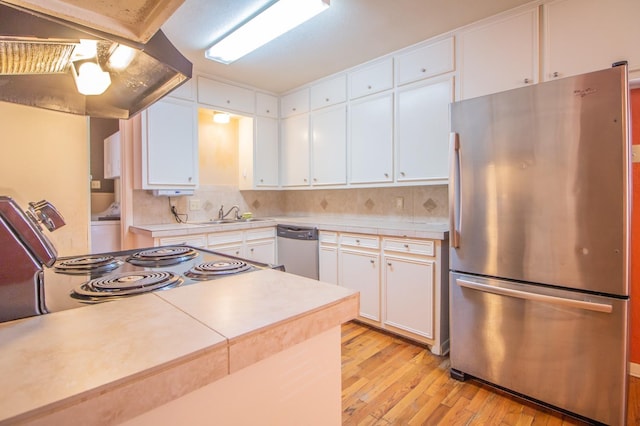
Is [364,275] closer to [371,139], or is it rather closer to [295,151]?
[371,139]

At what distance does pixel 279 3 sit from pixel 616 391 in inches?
110

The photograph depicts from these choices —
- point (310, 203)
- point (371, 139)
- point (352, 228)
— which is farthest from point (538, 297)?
point (310, 203)

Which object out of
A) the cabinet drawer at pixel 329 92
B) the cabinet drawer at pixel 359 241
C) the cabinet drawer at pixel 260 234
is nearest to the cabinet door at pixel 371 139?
the cabinet drawer at pixel 329 92

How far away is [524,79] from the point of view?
2.12 meters

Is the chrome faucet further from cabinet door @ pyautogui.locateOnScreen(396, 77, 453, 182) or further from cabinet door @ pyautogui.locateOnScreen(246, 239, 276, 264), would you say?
cabinet door @ pyautogui.locateOnScreen(396, 77, 453, 182)

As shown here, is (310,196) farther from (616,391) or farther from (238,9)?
(616,391)

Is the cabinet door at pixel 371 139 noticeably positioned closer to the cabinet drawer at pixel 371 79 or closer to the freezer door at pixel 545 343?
the cabinet drawer at pixel 371 79

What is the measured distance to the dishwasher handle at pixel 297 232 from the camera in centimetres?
311

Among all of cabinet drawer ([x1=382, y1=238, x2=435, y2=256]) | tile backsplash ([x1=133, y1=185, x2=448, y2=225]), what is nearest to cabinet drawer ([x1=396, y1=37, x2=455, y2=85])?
tile backsplash ([x1=133, y1=185, x2=448, y2=225])

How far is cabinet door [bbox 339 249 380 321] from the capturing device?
105 inches

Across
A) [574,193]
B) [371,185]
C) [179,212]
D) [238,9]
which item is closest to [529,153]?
[574,193]

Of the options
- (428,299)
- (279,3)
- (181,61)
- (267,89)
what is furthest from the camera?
(267,89)

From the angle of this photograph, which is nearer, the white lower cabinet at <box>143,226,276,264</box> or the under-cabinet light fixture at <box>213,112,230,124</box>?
the white lower cabinet at <box>143,226,276,264</box>

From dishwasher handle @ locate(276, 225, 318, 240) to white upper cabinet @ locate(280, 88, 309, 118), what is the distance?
1338 mm
